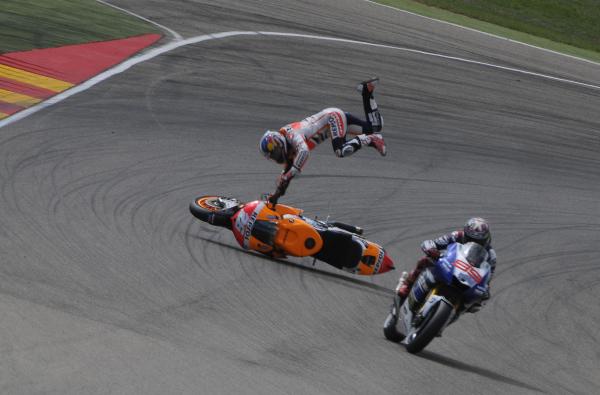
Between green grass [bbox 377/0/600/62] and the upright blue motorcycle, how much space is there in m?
19.2

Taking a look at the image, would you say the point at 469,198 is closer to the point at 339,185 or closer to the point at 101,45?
the point at 339,185

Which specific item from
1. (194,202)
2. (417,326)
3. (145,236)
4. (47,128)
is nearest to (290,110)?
(47,128)

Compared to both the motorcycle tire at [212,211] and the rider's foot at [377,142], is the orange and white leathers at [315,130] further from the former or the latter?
the motorcycle tire at [212,211]

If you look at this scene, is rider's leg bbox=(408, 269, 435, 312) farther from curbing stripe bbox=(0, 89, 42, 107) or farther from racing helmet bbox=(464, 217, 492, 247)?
curbing stripe bbox=(0, 89, 42, 107)

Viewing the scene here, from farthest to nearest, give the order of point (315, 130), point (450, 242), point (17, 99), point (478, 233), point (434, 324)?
point (17, 99) → point (315, 130) → point (450, 242) → point (478, 233) → point (434, 324)

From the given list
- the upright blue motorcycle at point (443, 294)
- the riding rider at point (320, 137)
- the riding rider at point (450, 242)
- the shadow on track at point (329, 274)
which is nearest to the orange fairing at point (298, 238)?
the shadow on track at point (329, 274)

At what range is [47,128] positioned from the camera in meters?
16.4

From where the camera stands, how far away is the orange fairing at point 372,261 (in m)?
12.8

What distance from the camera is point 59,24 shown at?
73.0 feet

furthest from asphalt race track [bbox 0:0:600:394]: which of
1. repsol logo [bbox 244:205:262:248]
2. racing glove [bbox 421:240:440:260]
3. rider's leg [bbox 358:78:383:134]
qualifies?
rider's leg [bbox 358:78:383:134]

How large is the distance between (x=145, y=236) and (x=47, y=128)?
4694 millimetres

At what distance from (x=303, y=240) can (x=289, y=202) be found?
9.28 ft

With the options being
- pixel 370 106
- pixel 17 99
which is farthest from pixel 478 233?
pixel 17 99

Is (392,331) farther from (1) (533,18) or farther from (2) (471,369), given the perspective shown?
(1) (533,18)
